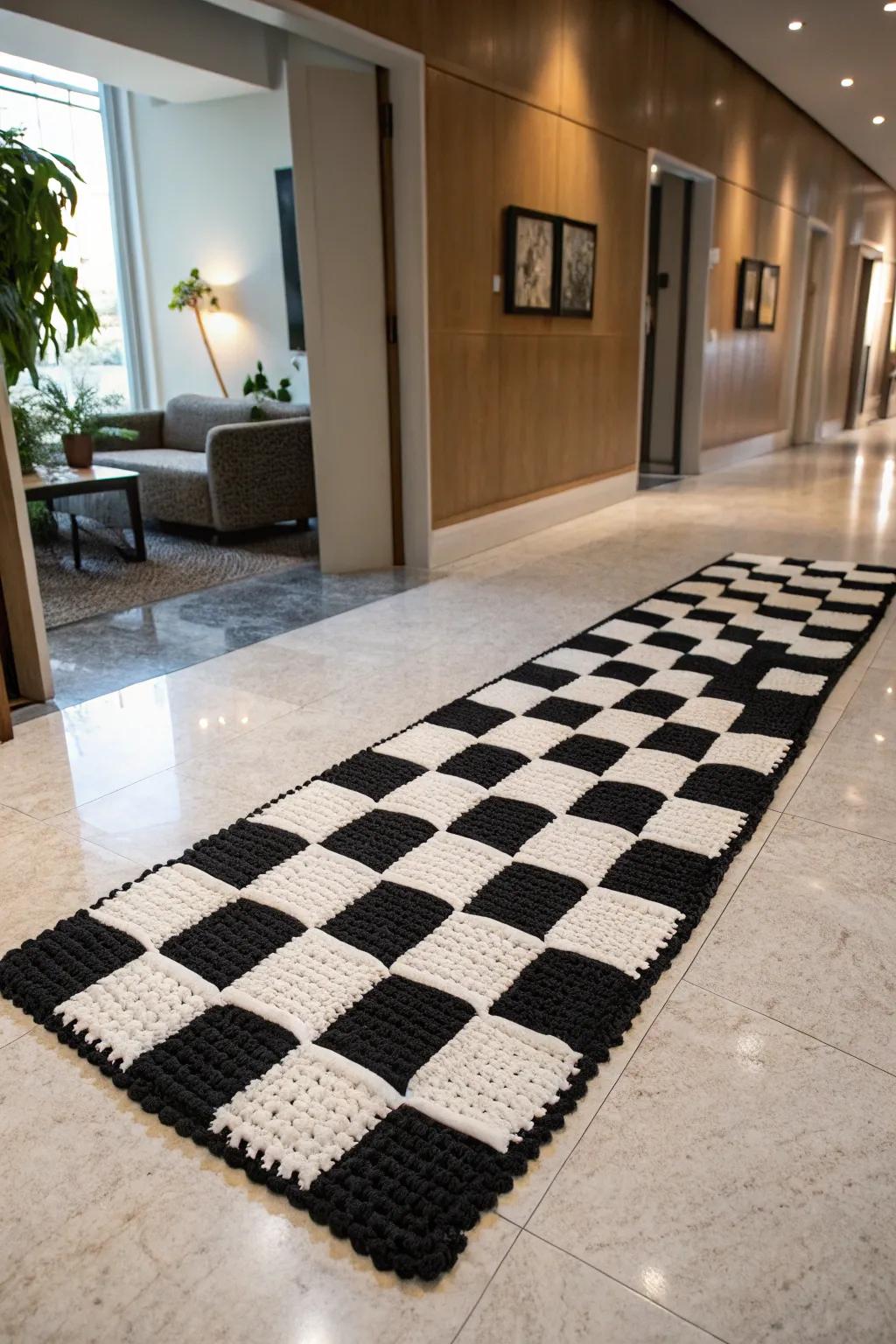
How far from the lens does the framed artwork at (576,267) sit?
5668 millimetres

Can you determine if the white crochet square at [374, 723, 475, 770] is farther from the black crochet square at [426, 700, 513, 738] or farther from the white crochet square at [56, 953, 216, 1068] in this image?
the white crochet square at [56, 953, 216, 1068]

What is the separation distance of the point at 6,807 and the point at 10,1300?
1405 mm

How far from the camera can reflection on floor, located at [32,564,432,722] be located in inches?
132

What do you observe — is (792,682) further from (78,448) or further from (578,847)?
(78,448)

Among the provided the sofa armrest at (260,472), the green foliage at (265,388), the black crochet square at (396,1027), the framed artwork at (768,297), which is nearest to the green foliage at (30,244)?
the sofa armrest at (260,472)

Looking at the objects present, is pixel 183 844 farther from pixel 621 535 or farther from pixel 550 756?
pixel 621 535

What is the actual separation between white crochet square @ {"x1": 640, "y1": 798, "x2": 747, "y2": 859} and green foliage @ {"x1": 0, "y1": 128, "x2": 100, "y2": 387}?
2280 mm

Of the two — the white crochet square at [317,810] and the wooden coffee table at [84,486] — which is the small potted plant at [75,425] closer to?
the wooden coffee table at [84,486]

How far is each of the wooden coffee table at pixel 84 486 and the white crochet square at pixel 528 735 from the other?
2801 mm

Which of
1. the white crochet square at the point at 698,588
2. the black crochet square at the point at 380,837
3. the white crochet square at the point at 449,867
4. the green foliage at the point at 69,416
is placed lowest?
the white crochet square at the point at 449,867

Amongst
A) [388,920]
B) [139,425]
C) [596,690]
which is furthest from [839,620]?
[139,425]

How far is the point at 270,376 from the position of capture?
7488mm

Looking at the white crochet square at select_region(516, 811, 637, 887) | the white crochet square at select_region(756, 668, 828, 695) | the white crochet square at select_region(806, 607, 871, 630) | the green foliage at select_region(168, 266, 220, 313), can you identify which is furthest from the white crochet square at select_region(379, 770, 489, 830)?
the green foliage at select_region(168, 266, 220, 313)

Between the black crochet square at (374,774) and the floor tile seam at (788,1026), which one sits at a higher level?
the black crochet square at (374,774)
